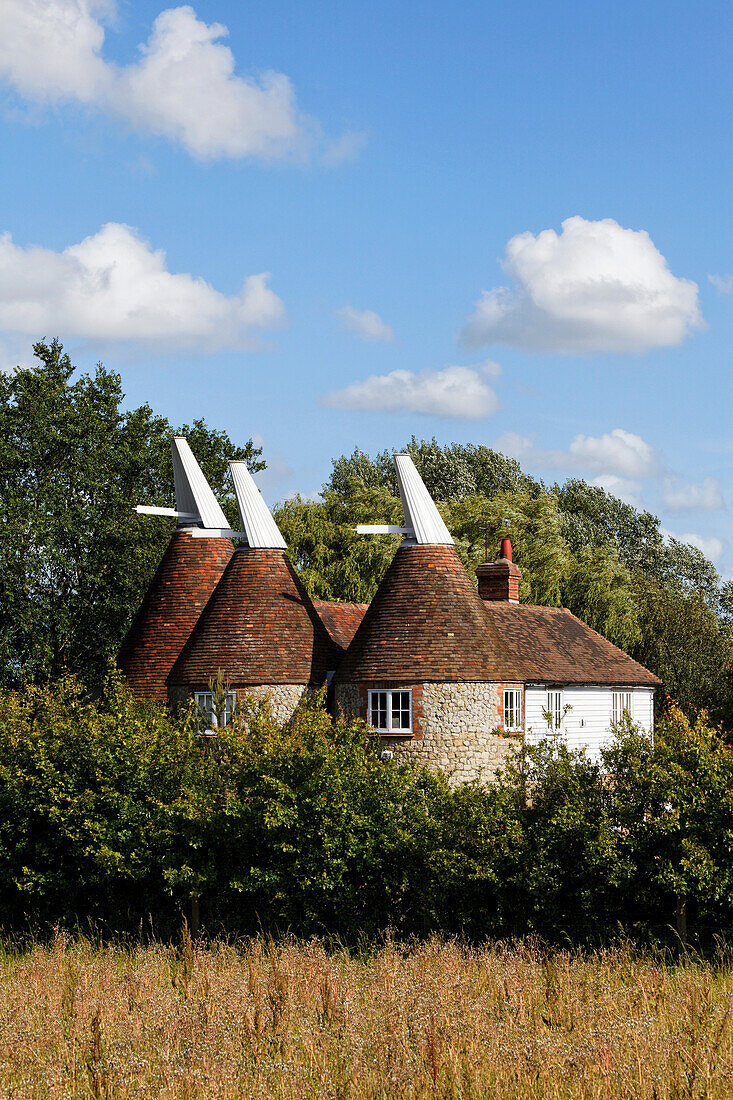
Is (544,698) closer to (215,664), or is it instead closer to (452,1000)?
(215,664)

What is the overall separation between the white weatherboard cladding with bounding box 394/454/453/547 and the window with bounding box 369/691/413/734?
3721mm

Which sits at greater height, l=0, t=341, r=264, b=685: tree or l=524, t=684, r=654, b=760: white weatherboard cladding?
l=0, t=341, r=264, b=685: tree

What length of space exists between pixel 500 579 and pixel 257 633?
11.0 meters

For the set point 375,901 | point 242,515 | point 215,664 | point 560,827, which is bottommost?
point 375,901

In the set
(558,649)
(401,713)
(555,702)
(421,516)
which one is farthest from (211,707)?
(558,649)

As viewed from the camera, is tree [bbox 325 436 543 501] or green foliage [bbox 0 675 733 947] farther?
tree [bbox 325 436 543 501]

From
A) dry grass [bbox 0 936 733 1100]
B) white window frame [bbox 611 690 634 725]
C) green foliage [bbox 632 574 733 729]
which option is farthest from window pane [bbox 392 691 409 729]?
green foliage [bbox 632 574 733 729]

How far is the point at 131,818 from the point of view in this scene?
19.4m

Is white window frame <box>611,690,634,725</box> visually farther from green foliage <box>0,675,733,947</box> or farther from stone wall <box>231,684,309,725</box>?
green foliage <box>0,675,733,947</box>

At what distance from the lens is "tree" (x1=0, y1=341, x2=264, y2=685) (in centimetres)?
3672

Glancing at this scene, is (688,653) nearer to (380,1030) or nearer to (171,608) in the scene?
(171,608)

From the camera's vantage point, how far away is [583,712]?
3172cm

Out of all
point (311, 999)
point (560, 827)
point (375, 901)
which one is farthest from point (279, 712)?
point (311, 999)

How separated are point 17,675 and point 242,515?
1417 centimetres
